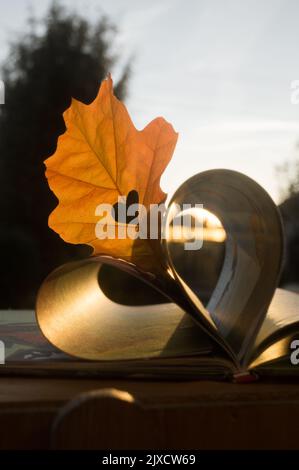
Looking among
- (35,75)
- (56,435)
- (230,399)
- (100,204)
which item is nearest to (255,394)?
(230,399)

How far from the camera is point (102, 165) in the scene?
655 millimetres

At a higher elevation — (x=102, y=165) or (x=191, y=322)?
(x=102, y=165)

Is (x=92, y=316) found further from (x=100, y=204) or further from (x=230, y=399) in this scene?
(x=230, y=399)

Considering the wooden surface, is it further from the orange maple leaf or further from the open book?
the orange maple leaf

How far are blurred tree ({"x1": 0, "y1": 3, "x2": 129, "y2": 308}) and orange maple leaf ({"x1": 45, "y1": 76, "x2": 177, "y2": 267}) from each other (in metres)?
4.26

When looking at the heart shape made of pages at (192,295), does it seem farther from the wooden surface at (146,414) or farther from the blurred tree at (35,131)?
the blurred tree at (35,131)

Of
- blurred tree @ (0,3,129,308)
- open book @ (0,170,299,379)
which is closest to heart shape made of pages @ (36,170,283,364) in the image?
open book @ (0,170,299,379)

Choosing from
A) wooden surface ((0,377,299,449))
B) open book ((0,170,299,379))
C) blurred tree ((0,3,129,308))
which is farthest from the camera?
blurred tree ((0,3,129,308))

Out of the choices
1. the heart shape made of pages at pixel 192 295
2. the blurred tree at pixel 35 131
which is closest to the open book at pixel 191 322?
the heart shape made of pages at pixel 192 295

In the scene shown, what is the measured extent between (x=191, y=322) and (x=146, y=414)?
8.6 inches

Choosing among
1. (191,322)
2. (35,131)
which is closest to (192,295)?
(191,322)

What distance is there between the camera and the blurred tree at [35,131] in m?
4.96

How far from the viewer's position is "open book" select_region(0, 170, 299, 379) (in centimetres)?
56

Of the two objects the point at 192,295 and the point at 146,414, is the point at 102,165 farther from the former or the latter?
the point at 146,414
